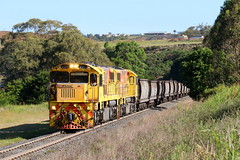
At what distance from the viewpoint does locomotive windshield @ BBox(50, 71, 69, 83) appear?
1858 cm

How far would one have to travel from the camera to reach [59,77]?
18641 millimetres

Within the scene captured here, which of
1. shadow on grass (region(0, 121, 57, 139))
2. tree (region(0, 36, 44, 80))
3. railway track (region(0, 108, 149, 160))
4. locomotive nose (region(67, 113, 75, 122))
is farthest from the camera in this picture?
tree (region(0, 36, 44, 80))

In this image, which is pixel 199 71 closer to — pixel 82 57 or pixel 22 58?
pixel 82 57

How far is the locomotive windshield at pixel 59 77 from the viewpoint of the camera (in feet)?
61.0

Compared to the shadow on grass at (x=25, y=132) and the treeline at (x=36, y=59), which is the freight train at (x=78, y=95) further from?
the treeline at (x=36, y=59)

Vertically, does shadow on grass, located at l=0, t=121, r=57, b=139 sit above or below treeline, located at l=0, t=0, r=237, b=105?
below

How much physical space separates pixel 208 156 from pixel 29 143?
10.6 meters

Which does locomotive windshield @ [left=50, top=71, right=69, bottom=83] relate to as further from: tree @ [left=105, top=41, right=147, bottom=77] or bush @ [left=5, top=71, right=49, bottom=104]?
tree @ [left=105, top=41, right=147, bottom=77]

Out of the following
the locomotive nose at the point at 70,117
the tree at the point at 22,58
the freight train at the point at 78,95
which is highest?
the tree at the point at 22,58

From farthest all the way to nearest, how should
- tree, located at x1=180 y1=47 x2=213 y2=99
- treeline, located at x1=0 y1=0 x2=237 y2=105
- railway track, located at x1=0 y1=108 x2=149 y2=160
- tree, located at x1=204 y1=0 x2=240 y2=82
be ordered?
tree, located at x1=180 y1=47 x2=213 y2=99
treeline, located at x1=0 y1=0 x2=237 y2=105
tree, located at x1=204 y1=0 x2=240 y2=82
railway track, located at x1=0 y1=108 x2=149 y2=160

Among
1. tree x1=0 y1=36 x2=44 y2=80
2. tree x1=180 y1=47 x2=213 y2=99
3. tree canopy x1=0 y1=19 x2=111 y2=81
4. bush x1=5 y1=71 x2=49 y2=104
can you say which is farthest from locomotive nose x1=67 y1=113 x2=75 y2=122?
tree x1=0 y1=36 x2=44 y2=80

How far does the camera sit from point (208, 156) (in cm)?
604

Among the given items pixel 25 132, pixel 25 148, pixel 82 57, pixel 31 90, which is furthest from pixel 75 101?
pixel 82 57

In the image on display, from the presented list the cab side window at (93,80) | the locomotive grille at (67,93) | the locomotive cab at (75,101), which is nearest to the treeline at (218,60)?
the cab side window at (93,80)
